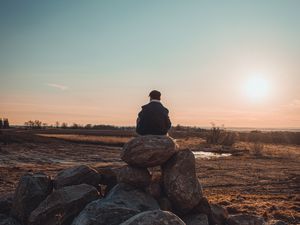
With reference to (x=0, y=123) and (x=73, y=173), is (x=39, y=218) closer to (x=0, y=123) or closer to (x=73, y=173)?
(x=73, y=173)

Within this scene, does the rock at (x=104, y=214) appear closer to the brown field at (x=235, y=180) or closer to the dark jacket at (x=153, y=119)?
the dark jacket at (x=153, y=119)

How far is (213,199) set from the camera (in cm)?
1700

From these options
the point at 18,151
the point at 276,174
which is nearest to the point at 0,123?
the point at 18,151

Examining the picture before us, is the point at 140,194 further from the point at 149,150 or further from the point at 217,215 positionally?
the point at 217,215

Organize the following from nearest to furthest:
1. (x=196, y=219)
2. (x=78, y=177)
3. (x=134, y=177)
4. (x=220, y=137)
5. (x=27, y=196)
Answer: (x=196, y=219), (x=134, y=177), (x=27, y=196), (x=78, y=177), (x=220, y=137)

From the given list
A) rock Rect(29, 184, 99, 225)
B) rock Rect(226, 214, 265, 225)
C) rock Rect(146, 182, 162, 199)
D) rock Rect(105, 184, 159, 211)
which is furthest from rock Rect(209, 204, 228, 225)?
rock Rect(29, 184, 99, 225)

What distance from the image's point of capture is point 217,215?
12.1m

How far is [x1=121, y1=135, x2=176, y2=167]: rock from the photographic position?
1166 cm

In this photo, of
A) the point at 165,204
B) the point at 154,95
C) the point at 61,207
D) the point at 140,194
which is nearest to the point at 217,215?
the point at 165,204

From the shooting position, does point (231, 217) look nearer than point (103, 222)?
No

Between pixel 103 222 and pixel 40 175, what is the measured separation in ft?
12.3

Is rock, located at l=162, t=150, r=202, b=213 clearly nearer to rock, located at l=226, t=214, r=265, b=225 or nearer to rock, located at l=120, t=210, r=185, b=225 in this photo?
rock, located at l=226, t=214, r=265, b=225

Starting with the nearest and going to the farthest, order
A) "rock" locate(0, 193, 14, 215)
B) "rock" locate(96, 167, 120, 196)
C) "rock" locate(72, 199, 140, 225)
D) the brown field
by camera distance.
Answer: "rock" locate(72, 199, 140, 225), "rock" locate(0, 193, 14, 215), "rock" locate(96, 167, 120, 196), the brown field

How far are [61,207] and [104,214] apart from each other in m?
1.73
